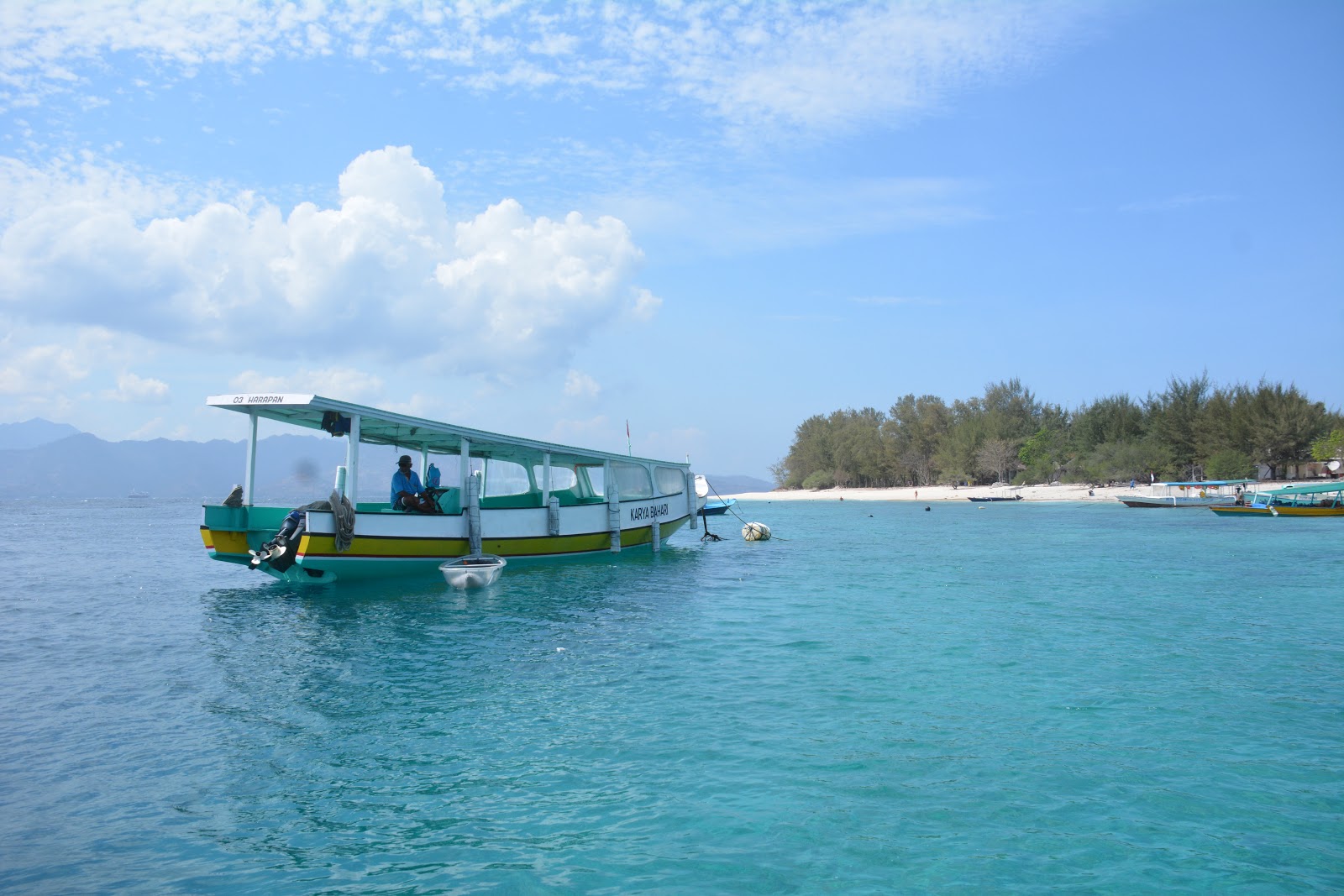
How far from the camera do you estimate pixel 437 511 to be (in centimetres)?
2317

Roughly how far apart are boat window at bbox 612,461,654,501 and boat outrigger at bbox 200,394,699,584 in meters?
0.05

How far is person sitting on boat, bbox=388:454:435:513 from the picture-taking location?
878 inches

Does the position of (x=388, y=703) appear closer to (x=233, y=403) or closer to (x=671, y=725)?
(x=671, y=725)

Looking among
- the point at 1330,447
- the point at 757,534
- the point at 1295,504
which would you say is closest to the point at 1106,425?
the point at 1330,447

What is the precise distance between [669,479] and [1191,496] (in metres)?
49.0

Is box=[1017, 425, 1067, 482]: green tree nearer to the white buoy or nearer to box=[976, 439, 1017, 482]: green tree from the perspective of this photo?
box=[976, 439, 1017, 482]: green tree

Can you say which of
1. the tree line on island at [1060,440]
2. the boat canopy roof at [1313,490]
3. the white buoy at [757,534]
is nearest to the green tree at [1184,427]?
the tree line on island at [1060,440]

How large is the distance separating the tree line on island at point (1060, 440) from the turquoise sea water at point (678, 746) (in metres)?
65.6

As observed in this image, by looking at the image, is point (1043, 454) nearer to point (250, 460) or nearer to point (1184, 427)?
point (1184, 427)

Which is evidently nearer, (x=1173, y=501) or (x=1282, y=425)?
(x=1173, y=501)

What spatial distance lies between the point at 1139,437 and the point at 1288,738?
289 ft

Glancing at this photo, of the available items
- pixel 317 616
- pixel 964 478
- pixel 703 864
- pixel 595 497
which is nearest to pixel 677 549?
pixel 595 497

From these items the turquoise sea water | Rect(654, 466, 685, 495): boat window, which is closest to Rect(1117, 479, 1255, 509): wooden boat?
Rect(654, 466, 685, 495): boat window

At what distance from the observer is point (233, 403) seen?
19734 mm
